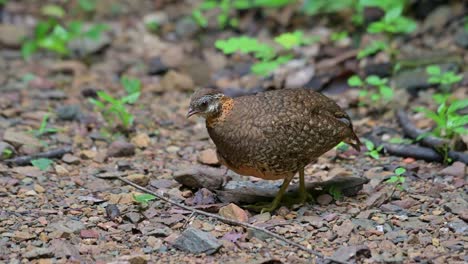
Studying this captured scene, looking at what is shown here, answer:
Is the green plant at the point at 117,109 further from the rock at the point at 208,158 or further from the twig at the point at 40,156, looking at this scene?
the rock at the point at 208,158

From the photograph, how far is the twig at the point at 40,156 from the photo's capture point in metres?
6.09

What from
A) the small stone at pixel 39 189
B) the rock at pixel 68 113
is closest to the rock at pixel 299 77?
the rock at pixel 68 113

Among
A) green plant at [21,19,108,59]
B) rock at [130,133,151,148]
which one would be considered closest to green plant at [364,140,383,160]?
rock at [130,133,151,148]

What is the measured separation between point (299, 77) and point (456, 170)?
284 cm

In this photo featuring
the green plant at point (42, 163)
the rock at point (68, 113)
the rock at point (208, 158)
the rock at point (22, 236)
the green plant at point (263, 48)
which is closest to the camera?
the rock at point (22, 236)

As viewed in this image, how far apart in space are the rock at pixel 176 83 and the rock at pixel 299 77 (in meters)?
1.14

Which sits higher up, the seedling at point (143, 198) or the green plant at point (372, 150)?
the seedling at point (143, 198)

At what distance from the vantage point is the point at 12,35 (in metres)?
9.86

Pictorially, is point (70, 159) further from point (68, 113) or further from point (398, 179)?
point (398, 179)

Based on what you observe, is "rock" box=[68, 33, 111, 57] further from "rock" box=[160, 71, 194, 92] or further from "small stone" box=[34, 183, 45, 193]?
"small stone" box=[34, 183, 45, 193]

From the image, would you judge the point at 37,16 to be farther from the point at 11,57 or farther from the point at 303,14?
the point at 303,14

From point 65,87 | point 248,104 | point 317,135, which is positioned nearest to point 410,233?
point 317,135

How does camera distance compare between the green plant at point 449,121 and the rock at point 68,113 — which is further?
the rock at point 68,113

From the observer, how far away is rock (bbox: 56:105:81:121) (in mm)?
7398
